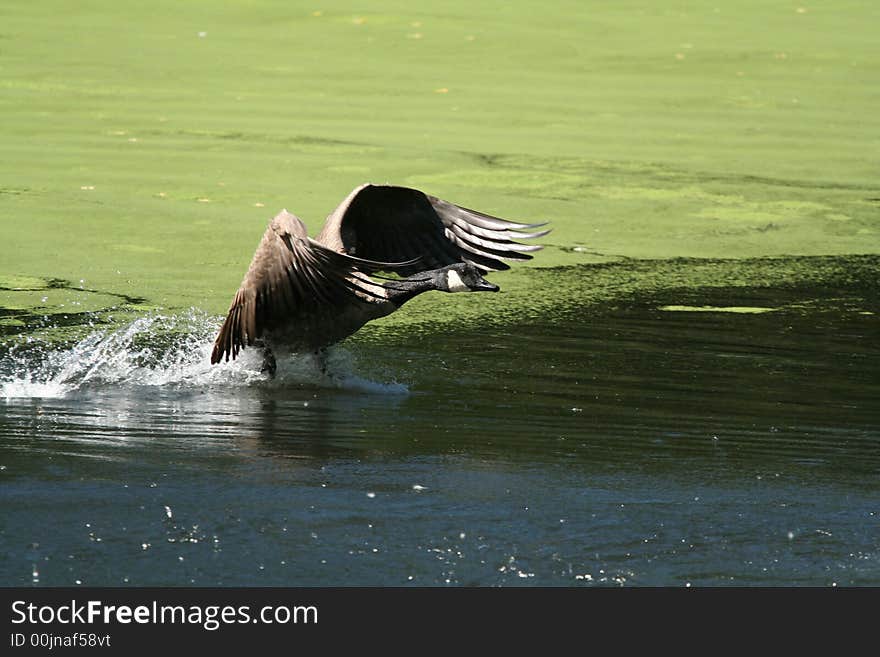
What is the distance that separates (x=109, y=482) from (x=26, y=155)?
22.8 ft

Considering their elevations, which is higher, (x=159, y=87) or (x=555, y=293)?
(x=159, y=87)

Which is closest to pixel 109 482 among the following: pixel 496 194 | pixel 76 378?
pixel 76 378

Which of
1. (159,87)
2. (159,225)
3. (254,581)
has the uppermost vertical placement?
(159,87)

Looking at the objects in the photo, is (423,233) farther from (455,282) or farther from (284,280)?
(284,280)

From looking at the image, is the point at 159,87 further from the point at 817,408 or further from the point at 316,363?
the point at 817,408

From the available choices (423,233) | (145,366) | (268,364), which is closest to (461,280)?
(423,233)

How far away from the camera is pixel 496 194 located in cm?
1053

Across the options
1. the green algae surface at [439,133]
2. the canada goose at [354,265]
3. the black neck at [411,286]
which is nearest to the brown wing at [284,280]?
the canada goose at [354,265]

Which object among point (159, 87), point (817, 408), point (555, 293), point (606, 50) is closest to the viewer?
point (817, 408)

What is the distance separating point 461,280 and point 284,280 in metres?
0.85

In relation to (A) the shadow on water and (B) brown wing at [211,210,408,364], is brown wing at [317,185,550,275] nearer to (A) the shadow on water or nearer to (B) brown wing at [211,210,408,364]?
(A) the shadow on water

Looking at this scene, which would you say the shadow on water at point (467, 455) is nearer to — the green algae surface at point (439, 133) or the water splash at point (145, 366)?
the water splash at point (145, 366)

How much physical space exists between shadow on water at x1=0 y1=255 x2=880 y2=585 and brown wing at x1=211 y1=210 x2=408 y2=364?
33cm

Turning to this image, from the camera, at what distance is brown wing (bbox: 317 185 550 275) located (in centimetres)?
690
